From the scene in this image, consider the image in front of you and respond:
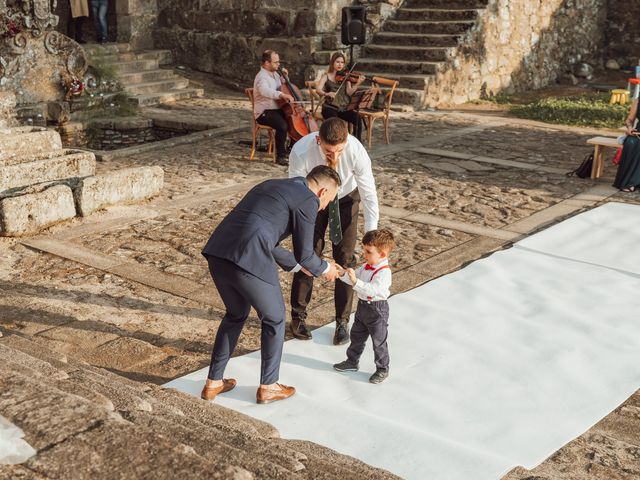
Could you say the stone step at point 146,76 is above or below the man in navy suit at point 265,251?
below

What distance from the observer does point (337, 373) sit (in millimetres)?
4773

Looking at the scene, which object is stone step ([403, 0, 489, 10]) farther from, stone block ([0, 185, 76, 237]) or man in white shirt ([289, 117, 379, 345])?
man in white shirt ([289, 117, 379, 345])

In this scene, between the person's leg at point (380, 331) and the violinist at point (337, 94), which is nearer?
the person's leg at point (380, 331)

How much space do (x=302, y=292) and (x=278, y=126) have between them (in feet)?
16.9

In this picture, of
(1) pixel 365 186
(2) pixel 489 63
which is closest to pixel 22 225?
(1) pixel 365 186

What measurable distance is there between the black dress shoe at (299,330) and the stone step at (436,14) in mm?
11618

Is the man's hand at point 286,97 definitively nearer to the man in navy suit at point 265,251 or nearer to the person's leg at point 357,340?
the person's leg at point 357,340

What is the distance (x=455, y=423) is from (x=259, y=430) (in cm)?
108

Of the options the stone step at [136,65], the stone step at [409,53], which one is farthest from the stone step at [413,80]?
the stone step at [136,65]

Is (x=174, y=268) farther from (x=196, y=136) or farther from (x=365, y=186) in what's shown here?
(x=196, y=136)

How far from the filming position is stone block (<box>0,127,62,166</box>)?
809cm

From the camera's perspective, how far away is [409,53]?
49.9 feet

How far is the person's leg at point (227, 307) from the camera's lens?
155 inches

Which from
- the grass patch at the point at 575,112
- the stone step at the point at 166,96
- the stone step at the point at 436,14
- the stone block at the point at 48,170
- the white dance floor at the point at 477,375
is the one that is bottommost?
the white dance floor at the point at 477,375
